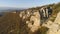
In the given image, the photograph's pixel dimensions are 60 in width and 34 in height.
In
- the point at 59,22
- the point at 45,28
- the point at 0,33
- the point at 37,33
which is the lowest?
the point at 0,33

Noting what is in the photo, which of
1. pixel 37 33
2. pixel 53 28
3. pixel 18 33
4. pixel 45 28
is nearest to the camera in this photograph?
pixel 53 28

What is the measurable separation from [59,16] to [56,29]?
1.79 metres

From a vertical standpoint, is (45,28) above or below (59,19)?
below

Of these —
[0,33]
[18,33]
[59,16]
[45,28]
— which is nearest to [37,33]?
[45,28]

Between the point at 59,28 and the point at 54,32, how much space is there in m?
0.53

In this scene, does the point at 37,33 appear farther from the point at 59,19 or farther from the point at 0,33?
the point at 0,33

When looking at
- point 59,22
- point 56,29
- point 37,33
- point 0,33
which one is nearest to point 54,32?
point 56,29

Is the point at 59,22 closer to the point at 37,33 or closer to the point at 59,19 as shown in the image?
the point at 59,19

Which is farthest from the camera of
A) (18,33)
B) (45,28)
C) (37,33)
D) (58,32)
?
(18,33)

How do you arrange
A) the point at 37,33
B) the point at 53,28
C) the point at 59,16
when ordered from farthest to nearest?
1. the point at 37,33
2. the point at 59,16
3. the point at 53,28

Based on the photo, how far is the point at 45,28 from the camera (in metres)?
15.9

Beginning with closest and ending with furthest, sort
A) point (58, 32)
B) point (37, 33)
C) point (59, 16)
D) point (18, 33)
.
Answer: point (58, 32) → point (59, 16) → point (37, 33) → point (18, 33)

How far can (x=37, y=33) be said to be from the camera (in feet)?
60.7

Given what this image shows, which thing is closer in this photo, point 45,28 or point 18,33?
point 45,28
